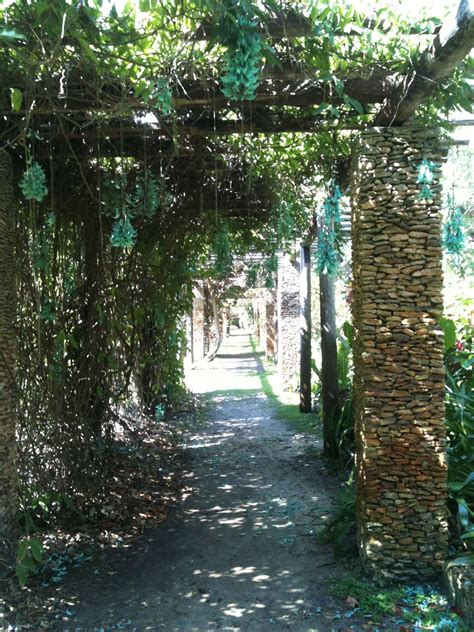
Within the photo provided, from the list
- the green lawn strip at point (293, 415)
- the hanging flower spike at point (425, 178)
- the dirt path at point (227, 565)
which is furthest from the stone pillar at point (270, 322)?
the hanging flower spike at point (425, 178)

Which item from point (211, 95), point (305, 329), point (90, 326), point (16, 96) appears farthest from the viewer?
point (305, 329)

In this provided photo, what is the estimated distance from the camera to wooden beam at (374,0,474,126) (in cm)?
268

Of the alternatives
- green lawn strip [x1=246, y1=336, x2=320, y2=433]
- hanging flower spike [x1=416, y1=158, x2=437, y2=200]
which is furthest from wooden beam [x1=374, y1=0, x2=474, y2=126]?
green lawn strip [x1=246, y1=336, x2=320, y2=433]

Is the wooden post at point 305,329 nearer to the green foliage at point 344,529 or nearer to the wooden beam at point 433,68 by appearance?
the green foliage at point 344,529

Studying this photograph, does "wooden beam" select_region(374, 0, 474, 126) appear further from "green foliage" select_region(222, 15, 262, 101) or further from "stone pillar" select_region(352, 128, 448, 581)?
"green foliage" select_region(222, 15, 262, 101)

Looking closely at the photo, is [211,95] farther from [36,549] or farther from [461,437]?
[461,437]

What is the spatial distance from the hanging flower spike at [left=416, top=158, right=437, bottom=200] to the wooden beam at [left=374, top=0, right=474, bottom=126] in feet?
1.21

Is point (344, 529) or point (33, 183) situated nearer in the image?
point (33, 183)

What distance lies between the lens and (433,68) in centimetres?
309

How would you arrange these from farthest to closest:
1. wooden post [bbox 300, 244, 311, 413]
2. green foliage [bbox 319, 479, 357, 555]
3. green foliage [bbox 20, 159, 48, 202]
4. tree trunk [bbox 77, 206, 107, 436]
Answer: wooden post [bbox 300, 244, 311, 413], tree trunk [bbox 77, 206, 107, 436], green foliage [bbox 319, 479, 357, 555], green foliage [bbox 20, 159, 48, 202]

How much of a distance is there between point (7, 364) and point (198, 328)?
1569 cm

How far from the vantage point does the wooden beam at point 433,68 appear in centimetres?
268

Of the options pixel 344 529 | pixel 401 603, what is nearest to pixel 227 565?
pixel 344 529

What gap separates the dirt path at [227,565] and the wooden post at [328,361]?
0.52m
